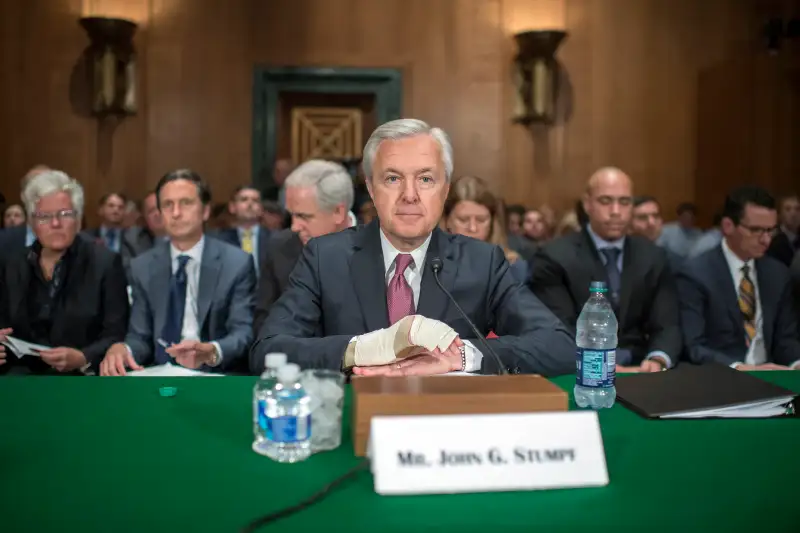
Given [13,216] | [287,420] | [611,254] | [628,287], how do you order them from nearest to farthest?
1. [287,420]
2. [628,287]
3. [611,254]
4. [13,216]

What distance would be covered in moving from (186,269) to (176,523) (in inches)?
89.2

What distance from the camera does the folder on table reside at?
157cm

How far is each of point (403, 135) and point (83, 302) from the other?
1668 millimetres

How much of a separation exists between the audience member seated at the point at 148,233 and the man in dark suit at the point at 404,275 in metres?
3.76

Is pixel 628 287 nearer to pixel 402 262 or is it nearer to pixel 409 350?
pixel 402 262

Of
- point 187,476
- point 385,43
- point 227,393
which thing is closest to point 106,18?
point 385,43

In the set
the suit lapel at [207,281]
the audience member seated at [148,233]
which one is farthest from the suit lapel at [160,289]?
the audience member seated at [148,233]

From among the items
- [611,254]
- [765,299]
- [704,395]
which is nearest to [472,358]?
[704,395]

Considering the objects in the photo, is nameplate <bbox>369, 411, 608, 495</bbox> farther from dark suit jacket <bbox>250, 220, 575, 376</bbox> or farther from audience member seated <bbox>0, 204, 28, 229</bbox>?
audience member seated <bbox>0, 204, 28, 229</bbox>

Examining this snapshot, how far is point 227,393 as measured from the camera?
1741 millimetres

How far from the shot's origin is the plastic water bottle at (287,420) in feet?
4.21

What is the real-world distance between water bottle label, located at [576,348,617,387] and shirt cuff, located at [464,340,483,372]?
30 centimetres

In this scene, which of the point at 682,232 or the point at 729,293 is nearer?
the point at 729,293

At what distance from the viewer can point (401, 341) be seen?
174cm
